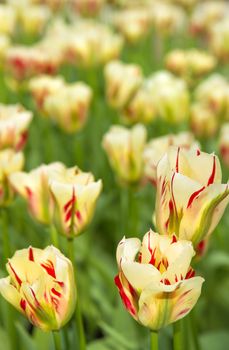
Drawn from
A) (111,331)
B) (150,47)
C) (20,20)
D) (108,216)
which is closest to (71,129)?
(108,216)

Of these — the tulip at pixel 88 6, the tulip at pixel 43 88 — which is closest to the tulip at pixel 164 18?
the tulip at pixel 88 6

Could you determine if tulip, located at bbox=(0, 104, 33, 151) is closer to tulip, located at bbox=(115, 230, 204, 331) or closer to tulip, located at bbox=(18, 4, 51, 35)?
tulip, located at bbox=(115, 230, 204, 331)

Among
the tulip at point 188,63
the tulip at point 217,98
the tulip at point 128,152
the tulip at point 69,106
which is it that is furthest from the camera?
the tulip at point 188,63

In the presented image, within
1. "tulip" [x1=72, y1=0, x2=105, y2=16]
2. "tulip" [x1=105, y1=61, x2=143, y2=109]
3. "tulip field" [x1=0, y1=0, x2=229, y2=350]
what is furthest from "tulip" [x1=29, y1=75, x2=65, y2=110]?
"tulip" [x1=72, y1=0, x2=105, y2=16]

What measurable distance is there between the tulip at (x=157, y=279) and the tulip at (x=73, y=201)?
15cm

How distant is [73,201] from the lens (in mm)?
629

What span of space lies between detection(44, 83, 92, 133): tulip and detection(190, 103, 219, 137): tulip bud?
0.68 feet

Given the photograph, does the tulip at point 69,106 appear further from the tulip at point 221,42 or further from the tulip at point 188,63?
the tulip at point 221,42

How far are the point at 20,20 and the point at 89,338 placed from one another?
3.85 feet

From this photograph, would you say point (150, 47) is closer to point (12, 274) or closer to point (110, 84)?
point (110, 84)

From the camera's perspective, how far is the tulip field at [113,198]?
49 centimetres

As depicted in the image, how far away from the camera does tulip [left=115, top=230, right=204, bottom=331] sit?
0.45 metres

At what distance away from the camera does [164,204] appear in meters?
0.51

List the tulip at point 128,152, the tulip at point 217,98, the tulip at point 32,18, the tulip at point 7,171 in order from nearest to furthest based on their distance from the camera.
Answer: the tulip at point 7,171 < the tulip at point 128,152 < the tulip at point 217,98 < the tulip at point 32,18
